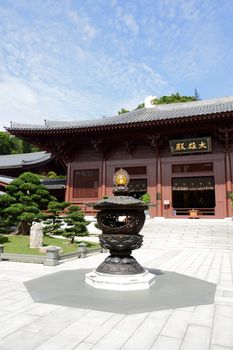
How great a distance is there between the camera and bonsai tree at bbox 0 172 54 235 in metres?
16.2

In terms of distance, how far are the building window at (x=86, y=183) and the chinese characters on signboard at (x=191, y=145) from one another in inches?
274

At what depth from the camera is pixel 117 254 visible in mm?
7445

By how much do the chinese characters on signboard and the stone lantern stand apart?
1529 cm

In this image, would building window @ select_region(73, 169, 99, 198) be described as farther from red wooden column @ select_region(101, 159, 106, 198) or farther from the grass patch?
the grass patch

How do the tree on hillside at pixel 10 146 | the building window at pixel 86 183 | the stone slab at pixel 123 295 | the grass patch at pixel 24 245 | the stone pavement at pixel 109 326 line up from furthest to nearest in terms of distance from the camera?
the tree on hillside at pixel 10 146 < the building window at pixel 86 183 < the grass patch at pixel 24 245 < the stone slab at pixel 123 295 < the stone pavement at pixel 109 326

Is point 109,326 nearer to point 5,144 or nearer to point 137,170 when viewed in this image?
point 137,170

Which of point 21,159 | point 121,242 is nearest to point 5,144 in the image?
point 21,159

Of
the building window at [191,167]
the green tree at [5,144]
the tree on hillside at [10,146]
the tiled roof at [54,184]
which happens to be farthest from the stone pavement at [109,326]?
the tree on hillside at [10,146]

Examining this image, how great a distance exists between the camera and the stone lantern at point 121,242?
271 inches

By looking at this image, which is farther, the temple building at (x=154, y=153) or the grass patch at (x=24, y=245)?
the temple building at (x=154, y=153)

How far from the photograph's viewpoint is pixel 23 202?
1723cm

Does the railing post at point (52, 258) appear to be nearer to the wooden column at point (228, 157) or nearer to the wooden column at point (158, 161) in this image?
the wooden column at point (158, 161)

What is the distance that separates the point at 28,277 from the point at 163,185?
52.3 ft

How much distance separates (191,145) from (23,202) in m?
12.8
